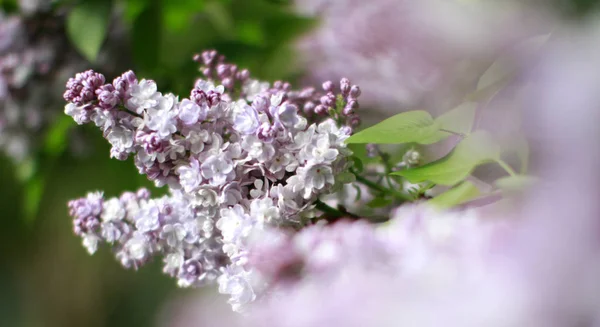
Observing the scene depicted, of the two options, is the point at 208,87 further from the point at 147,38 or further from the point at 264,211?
the point at 147,38

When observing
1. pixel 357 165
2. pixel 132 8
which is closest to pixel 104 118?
pixel 357 165

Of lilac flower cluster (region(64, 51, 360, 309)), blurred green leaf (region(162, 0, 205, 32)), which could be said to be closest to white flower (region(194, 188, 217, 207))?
lilac flower cluster (region(64, 51, 360, 309))

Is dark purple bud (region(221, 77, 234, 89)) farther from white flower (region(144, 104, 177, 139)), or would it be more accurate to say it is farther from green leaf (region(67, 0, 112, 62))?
green leaf (region(67, 0, 112, 62))

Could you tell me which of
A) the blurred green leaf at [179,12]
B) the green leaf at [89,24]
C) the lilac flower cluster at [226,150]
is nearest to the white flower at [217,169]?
the lilac flower cluster at [226,150]

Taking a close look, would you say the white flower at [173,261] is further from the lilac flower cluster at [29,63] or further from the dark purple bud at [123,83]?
the lilac flower cluster at [29,63]

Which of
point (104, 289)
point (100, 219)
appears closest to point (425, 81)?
point (100, 219)

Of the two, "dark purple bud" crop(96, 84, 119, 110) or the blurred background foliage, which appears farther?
the blurred background foliage
